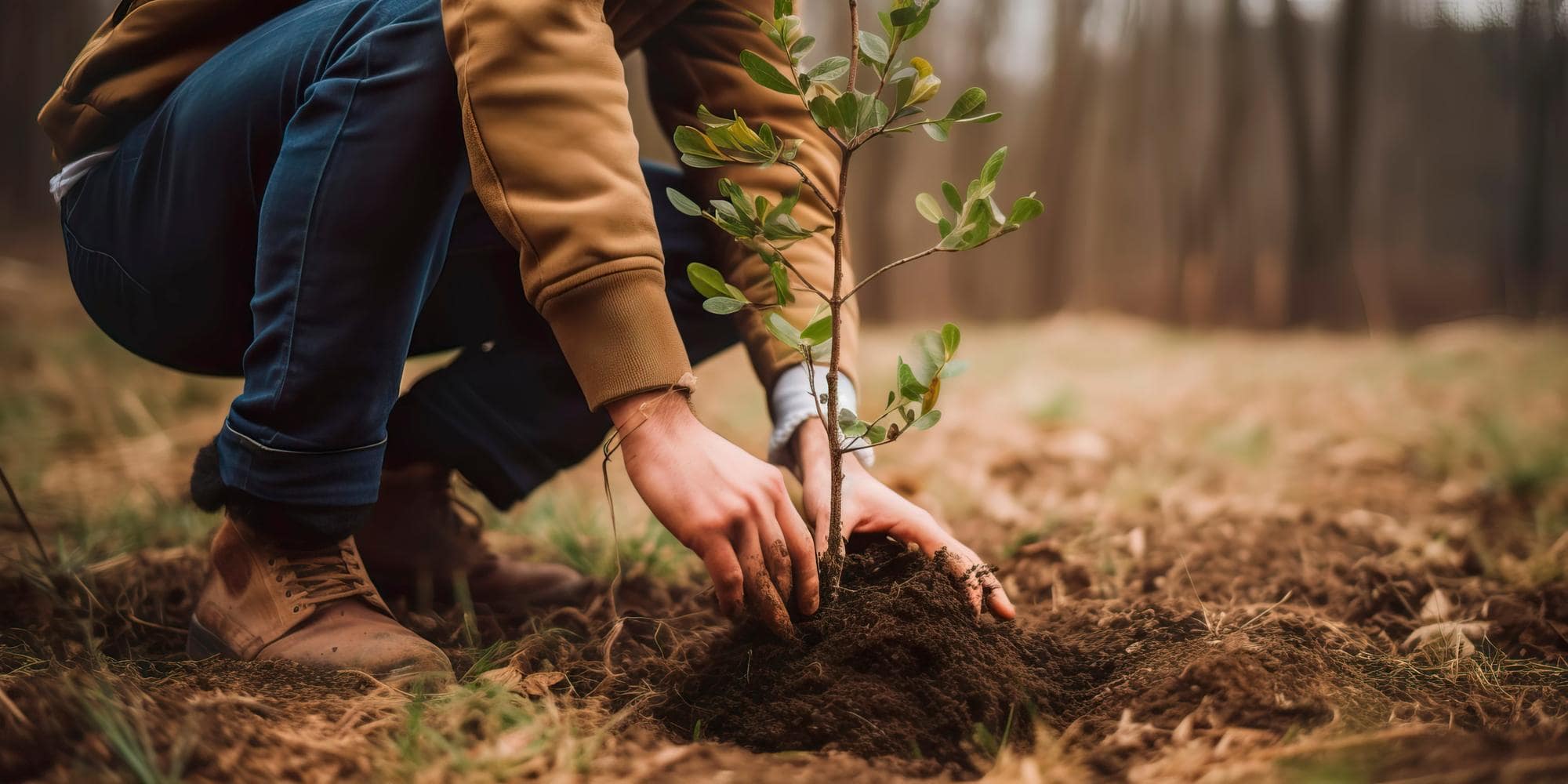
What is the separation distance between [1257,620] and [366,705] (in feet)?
3.59

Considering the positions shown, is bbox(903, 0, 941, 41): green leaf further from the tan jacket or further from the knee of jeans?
the knee of jeans

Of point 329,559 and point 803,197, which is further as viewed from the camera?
point 803,197

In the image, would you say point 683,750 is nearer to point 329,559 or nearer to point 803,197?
point 329,559

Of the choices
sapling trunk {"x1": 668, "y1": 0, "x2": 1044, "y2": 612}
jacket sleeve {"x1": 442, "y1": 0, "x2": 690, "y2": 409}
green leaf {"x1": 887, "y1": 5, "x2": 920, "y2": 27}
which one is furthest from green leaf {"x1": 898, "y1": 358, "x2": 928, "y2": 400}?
green leaf {"x1": 887, "y1": 5, "x2": 920, "y2": 27}

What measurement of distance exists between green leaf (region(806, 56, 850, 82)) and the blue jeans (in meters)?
0.42

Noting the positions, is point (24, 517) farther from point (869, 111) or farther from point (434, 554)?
point (869, 111)

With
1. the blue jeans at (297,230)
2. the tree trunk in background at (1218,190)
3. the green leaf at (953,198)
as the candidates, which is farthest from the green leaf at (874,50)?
the tree trunk in background at (1218,190)

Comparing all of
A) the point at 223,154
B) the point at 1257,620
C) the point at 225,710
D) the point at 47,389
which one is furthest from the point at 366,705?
the point at 47,389

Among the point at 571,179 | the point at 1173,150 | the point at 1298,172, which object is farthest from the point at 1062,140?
the point at 571,179

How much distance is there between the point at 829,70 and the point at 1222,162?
551cm

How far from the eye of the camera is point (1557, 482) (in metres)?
2.10

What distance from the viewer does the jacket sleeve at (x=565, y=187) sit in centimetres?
94

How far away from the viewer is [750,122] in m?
1.38

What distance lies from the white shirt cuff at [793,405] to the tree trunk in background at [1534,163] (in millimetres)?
5168
